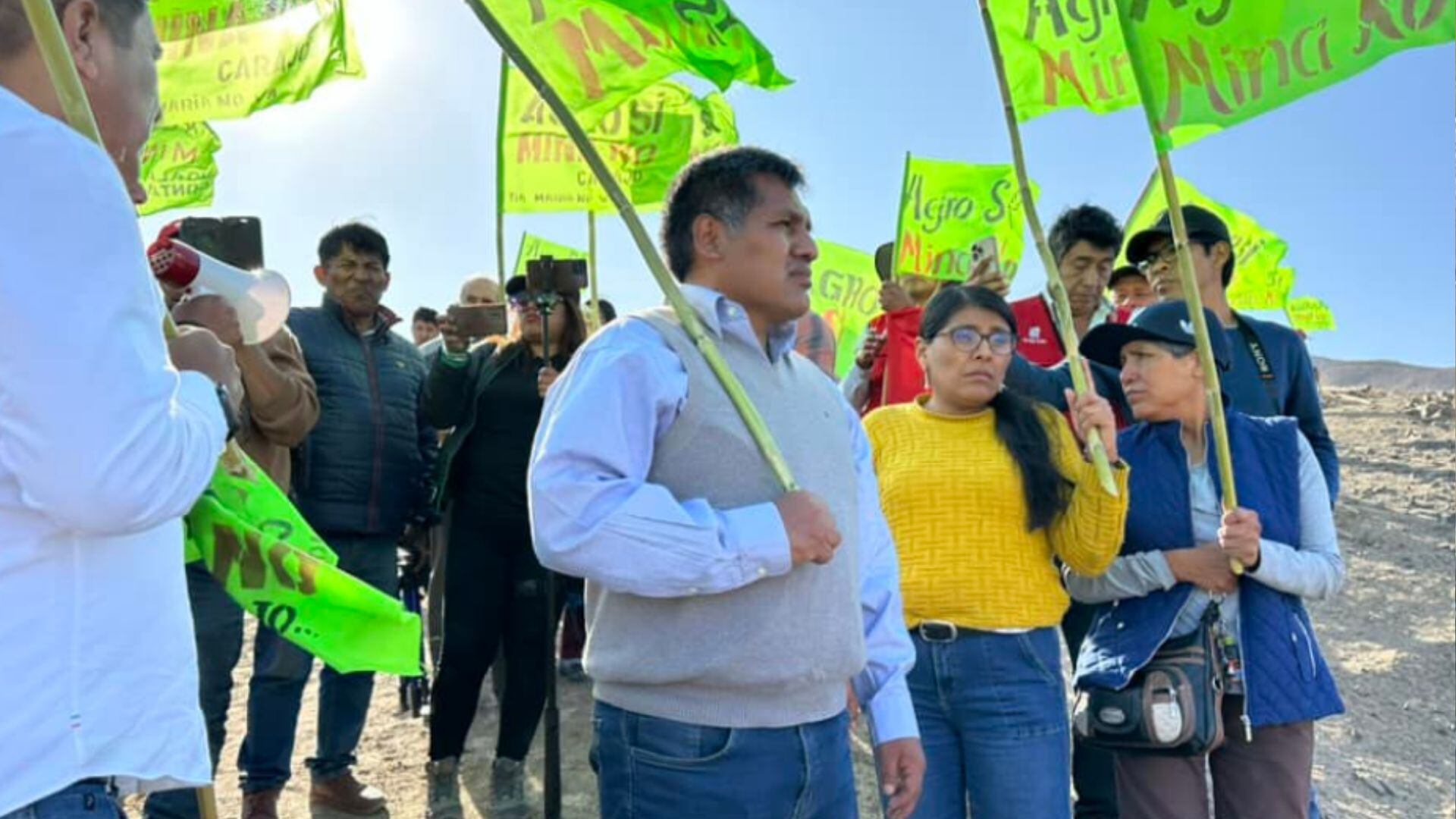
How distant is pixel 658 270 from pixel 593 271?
209 centimetres

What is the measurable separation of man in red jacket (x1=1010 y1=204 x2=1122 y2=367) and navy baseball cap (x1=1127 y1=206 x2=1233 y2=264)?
47 centimetres

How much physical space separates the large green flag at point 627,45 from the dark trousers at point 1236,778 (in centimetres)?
217

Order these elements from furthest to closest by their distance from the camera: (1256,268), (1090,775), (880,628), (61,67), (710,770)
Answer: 1. (1256,268)
2. (1090,775)
3. (880,628)
4. (710,770)
5. (61,67)

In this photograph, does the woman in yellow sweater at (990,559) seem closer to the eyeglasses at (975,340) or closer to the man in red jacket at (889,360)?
the eyeglasses at (975,340)

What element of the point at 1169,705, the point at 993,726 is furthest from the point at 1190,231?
the point at 993,726

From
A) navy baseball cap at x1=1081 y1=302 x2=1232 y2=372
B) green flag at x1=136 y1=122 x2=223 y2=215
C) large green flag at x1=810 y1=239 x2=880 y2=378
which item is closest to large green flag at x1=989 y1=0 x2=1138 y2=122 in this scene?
navy baseball cap at x1=1081 y1=302 x2=1232 y2=372

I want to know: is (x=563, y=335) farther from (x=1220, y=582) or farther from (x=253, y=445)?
(x=1220, y=582)

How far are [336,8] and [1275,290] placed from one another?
1023 cm

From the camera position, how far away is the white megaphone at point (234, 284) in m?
1.94

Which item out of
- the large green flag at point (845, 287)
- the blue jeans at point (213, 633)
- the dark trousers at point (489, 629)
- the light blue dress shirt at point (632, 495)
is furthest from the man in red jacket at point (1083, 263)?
the large green flag at point (845, 287)

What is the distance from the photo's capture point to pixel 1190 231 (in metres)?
3.93

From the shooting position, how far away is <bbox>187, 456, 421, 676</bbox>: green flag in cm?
166

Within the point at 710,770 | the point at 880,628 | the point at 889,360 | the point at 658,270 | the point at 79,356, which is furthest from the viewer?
the point at 889,360

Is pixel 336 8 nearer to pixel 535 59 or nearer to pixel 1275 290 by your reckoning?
pixel 535 59
